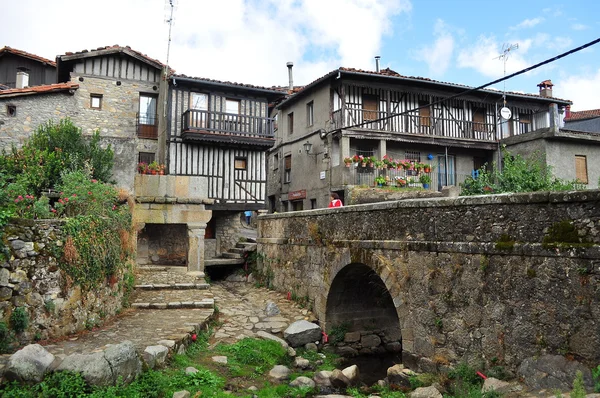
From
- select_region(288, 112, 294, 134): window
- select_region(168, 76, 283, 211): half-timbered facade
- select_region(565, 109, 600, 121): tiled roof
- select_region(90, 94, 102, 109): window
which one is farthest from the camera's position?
select_region(565, 109, 600, 121): tiled roof

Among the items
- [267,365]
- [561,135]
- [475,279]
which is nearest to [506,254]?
[475,279]

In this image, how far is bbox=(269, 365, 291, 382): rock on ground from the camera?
776 centimetres

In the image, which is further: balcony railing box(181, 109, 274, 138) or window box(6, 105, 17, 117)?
balcony railing box(181, 109, 274, 138)

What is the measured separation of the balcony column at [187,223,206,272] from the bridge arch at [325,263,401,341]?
17.2 ft

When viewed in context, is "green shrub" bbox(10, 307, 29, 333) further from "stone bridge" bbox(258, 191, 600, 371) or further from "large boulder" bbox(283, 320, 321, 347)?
"stone bridge" bbox(258, 191, 600, 371)

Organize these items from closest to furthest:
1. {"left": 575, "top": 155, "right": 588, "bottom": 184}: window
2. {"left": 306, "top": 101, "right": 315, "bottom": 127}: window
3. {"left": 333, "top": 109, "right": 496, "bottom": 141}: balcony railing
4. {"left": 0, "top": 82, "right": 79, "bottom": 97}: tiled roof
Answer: {"left": 0, "top": 82, "right": 79, "bottom": 97}: tiled roof → {"left": 333, "top": 109, "right": 496, "bottom": 141}: balcony railing → {"left": 575, "top": 155, "right": 588, "bottom": 184}: window → {"left": 306, "top": 101, "right": 315, "bottom": 127}: window

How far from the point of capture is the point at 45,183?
1041 centimetres

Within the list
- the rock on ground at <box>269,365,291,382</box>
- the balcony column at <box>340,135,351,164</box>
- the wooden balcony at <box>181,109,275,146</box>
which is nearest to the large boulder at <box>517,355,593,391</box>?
the rock on ground at <box>269,365,291,382</box>

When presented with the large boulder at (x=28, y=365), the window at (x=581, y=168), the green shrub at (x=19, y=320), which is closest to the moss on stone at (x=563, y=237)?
the large boulder at (x=28, y=365)

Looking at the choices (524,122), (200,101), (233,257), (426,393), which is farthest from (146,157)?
(524,122)

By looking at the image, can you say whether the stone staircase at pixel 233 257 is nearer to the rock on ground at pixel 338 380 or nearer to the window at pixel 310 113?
the window at pixel 310 113

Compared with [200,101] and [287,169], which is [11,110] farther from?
[287,169]

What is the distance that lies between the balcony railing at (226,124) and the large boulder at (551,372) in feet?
44.1

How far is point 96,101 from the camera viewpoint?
57.6 ft
